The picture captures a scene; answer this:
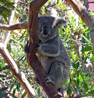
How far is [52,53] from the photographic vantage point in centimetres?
218

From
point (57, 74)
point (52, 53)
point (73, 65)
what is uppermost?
point (52, 53)

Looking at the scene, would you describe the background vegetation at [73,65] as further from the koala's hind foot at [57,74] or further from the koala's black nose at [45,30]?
the koala's black nose at [45,30]

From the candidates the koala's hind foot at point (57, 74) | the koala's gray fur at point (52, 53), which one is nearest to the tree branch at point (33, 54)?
the koala's gray fur at point (52, 53)

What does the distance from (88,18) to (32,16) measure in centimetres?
83

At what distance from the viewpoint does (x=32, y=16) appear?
1544mm

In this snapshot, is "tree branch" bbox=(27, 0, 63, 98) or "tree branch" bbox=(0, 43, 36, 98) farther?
"tree branch" bbox=(0, 43, 36, 98)

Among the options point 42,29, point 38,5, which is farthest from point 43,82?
point 38,5

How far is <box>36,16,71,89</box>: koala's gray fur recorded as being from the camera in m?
2.17

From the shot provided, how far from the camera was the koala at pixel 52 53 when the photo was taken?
7.11 ft

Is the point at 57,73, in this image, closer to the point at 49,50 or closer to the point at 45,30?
the point at 49,50

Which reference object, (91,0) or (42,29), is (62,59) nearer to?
(42,29)

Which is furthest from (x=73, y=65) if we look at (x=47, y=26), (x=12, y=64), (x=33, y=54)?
(x=12, y=64)

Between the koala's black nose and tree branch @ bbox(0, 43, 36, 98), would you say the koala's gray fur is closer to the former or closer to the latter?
the koala's black nose

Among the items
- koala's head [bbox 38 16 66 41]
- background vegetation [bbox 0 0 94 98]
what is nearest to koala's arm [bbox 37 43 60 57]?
koala's head [bbox 38 16 66 41]
